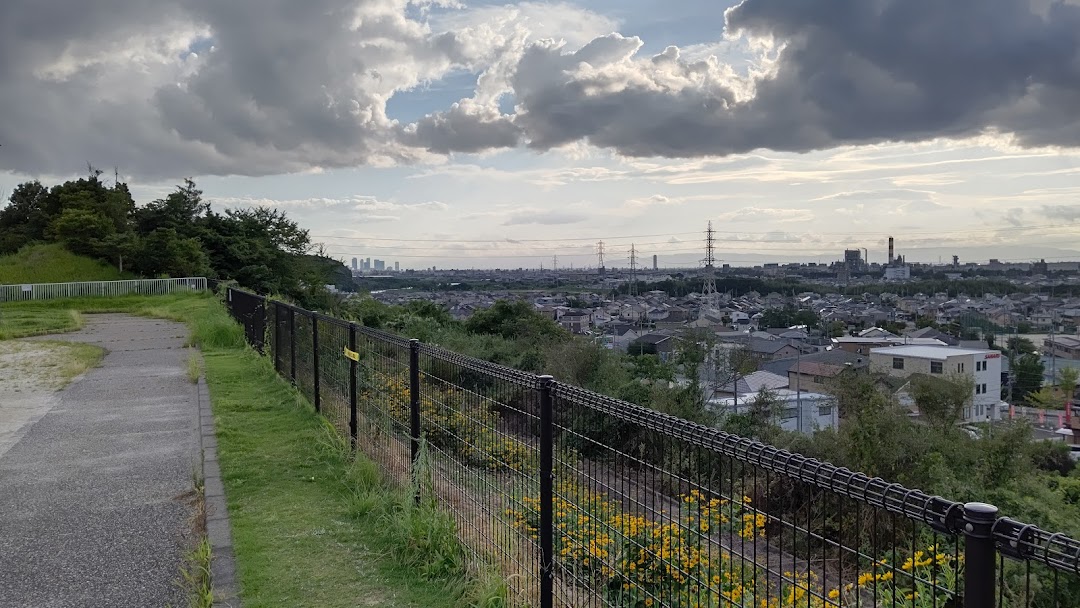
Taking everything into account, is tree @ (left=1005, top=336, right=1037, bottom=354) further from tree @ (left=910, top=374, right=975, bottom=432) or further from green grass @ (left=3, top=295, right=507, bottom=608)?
green grass @ (left=3, top=295, right=507, bottom=608)

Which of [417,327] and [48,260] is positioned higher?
[48,260]

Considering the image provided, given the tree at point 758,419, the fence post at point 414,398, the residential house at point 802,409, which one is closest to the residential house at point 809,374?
the residential house at point 802,409

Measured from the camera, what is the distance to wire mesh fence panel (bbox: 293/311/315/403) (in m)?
9.16

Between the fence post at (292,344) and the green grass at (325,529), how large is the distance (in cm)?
138

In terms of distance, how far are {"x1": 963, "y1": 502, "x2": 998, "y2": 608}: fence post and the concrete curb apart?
3688 mm

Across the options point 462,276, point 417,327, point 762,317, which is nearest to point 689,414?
point 417,327

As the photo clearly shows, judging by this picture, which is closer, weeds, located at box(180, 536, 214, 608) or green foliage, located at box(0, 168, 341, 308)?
weeds, located at box(180, 536, 214, 608)

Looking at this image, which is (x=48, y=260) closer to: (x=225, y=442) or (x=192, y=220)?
(x=192, y=220)

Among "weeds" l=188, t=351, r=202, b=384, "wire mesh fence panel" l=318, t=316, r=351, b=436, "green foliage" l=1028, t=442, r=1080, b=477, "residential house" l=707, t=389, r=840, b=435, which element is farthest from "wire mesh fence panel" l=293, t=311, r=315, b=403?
"green foliage" l=1028, t=442, r=1080, b=477

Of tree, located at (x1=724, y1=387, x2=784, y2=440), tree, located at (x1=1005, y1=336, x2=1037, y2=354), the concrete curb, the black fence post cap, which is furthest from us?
tree, located at (x1=1005, y1=336, x2=1037, y2=354)

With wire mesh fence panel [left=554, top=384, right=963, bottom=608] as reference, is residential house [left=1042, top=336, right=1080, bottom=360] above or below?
below

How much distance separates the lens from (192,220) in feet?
143

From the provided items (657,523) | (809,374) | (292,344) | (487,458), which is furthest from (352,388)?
(809,374)

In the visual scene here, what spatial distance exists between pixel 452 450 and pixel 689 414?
13.2 meters
